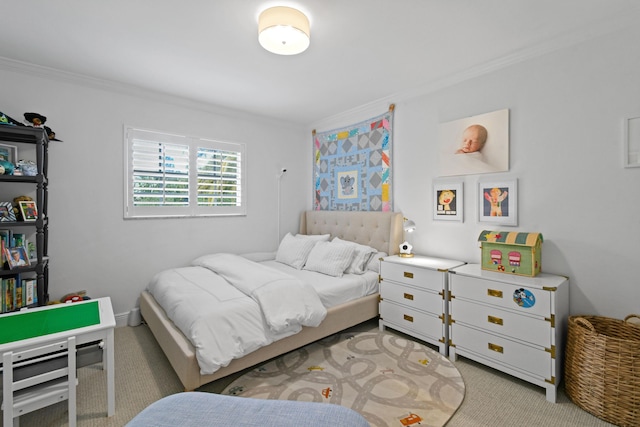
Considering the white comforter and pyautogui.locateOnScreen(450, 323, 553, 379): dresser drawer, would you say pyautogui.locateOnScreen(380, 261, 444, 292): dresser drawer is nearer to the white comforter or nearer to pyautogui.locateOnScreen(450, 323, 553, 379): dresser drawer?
pyautogui.locateOnScreen(450, 323, 553, 379): dresser drawer

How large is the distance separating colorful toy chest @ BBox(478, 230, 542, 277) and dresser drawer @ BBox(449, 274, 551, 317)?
0.21 metres

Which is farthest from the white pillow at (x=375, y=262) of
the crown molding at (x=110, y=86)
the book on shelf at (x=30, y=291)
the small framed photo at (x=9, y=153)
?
the small framed photo at (x=9, y=153)

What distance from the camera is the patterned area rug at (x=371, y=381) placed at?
1.86m

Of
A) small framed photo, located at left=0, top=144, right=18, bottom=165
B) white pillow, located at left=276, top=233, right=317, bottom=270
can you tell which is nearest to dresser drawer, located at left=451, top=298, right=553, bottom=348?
white pillow, located at left=276, top=233, right=317, bottom=270

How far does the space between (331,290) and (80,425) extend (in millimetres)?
1899

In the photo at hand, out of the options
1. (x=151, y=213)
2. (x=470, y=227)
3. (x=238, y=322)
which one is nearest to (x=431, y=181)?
(x=470, y=227)

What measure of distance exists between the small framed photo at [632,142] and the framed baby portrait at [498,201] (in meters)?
0.67

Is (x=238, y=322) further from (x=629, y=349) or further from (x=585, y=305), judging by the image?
(x=585, y=305)

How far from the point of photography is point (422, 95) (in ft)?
10.4

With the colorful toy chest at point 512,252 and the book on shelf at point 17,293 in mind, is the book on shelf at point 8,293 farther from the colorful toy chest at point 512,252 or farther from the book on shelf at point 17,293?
the colorful toy chest at point 512,252

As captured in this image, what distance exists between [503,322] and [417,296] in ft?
2.31

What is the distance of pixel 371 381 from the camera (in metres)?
2.14

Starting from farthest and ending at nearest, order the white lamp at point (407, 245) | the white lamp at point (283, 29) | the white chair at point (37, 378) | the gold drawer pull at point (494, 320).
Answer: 1. the white lamp at point (407, 245)
2. the gold drawer pull at point (494, 320)
3. the white lamp at point (283, 29)
4. the white chair at point (37, 378)

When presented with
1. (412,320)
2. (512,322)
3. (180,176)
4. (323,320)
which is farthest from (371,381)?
(180,176)
